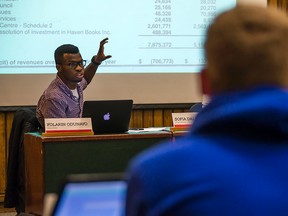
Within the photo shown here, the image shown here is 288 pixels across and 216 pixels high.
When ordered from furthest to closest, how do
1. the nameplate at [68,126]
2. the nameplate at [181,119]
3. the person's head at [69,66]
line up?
1. the person's head at [69,66]
2. the nameplate at [181,119]
3. the nameplate at [68,126]

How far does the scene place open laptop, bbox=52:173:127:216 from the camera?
2.98 feet

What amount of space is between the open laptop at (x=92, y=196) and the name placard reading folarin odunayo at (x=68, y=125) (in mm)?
2076

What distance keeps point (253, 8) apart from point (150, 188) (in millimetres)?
277

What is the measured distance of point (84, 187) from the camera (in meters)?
0.92

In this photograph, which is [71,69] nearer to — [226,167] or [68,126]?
[68,126]

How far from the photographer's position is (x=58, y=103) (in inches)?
151

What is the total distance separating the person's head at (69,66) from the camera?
4141mm

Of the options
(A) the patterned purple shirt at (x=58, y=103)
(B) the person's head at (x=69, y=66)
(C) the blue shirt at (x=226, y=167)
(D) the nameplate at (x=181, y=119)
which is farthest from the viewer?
(B) the person's head at (x=69, y=66)

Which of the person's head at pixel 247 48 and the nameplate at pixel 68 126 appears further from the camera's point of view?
the nameplate at pixel 68 126

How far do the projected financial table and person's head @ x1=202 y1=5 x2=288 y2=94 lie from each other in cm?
409

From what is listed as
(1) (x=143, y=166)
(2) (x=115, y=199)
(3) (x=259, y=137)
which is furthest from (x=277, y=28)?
(2) (x=115, y=199)

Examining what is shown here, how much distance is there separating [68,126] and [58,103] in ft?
2.67

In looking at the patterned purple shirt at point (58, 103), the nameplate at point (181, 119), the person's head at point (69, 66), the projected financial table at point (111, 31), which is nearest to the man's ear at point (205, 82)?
the nameplate at point (181, 119)

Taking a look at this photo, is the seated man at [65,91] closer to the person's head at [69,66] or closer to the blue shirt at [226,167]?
the person's head at [69,66]
